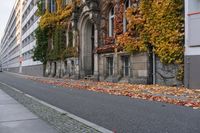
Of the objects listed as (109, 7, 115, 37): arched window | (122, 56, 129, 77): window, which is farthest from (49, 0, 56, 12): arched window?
(122, 56, 129, 77): window

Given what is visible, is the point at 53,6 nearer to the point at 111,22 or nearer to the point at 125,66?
the point at 111,22

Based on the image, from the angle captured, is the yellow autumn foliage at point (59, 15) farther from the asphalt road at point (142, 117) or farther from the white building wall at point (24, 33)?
the asphalt road at point (142, 117)

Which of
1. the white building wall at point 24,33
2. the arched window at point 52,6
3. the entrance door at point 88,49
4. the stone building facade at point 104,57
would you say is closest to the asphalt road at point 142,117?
the stone building facade at point 104,57

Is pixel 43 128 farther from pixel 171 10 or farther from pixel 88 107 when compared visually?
pixel 171 10

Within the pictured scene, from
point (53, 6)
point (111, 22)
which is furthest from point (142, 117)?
point (53, 6)

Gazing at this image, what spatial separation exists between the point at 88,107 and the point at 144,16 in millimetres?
10953

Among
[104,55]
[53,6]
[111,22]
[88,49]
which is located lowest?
[104,55]

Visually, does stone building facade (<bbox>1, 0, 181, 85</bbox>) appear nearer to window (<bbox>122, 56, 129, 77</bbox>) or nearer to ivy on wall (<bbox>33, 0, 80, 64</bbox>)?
window (<bbox>122, 56, 129, 77</bbox>)

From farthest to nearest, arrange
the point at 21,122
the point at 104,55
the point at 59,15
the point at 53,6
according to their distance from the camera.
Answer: the point at 53,6 < the point at 59,15 < the point at 104,55 < the point at 21,122

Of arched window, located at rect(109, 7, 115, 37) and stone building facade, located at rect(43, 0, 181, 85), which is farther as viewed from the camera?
arched window, located at rect(109, 7, 115, 37)

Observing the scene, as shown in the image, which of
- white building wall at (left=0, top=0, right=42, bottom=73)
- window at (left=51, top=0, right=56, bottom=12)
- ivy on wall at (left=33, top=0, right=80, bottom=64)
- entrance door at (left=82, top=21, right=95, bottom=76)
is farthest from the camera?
white building wall at (left=0, top=0, right=42, bottom=73)

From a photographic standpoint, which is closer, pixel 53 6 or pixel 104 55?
pixel 104 55

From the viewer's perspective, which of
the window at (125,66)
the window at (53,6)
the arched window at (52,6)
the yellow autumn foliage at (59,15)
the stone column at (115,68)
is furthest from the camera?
the arched window at (52,6)

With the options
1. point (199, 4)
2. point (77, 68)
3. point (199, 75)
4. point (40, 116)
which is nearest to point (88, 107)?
point (40, 116)
